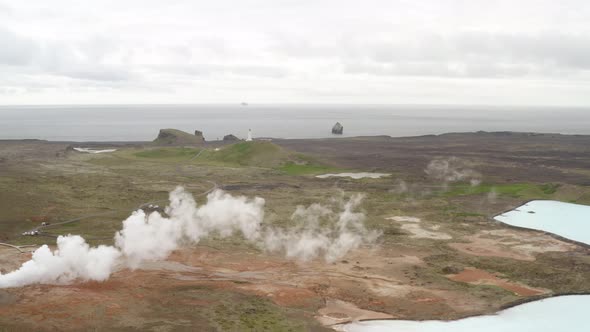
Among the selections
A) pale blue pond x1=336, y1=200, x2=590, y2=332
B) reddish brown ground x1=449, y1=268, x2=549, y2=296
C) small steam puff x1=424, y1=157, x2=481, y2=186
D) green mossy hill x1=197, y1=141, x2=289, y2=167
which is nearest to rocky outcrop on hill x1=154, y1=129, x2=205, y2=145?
green mossy hill x1=197, y1=141, x2=289, y2=167

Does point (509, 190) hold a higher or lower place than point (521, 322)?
higher

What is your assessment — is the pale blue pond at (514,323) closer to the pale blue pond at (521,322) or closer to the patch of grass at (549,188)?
the pale blue pond at (521,322)

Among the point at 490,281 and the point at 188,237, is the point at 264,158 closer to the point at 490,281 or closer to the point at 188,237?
the point at 188,237

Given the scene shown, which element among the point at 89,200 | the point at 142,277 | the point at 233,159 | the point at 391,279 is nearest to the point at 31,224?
the point at 89,200

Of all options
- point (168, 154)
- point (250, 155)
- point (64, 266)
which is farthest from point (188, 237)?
point (168, 154)

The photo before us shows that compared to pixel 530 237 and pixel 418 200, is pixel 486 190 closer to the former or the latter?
pixel 418 200

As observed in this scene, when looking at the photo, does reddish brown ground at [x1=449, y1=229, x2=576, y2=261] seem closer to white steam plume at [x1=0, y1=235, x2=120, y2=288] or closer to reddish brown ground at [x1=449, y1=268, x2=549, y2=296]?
reddish brown ground at [x1=449, y1=268, x2=549, y2=296]
